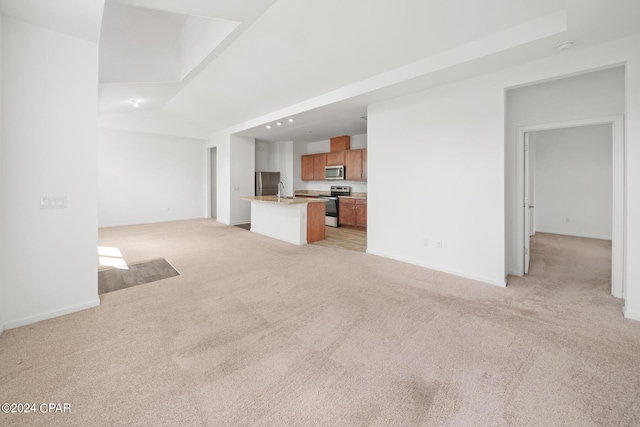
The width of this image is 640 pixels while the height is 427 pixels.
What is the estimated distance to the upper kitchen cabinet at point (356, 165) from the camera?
23.3 feet

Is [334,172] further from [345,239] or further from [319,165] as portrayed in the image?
[345,239]

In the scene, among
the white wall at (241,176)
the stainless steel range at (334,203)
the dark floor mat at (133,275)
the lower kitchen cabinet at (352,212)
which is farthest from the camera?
the white wall at (241,176)

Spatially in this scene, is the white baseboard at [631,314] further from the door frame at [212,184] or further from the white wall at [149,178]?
the white wall at [149,178]

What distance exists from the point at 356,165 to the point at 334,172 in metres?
0.84

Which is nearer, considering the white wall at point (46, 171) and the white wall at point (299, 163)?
the white wall at point (46, 171)

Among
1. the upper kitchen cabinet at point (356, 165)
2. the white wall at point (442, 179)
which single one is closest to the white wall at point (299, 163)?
the upper kitchen cabinet at point (356, 165)

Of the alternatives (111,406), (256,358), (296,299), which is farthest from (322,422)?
(296,299)

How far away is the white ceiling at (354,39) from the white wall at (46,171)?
27 centimetres

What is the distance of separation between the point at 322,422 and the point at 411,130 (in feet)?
12.7

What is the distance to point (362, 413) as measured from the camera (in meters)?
1.44

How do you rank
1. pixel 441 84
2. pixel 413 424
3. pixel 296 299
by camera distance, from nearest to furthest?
1. pixel 413 424
2. pixel 296 299
3. pixel 441 84

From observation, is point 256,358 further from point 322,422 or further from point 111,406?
point 111,406

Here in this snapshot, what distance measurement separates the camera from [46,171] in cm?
240

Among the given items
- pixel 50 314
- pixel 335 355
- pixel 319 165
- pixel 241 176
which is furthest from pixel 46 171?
pixel 319 165
